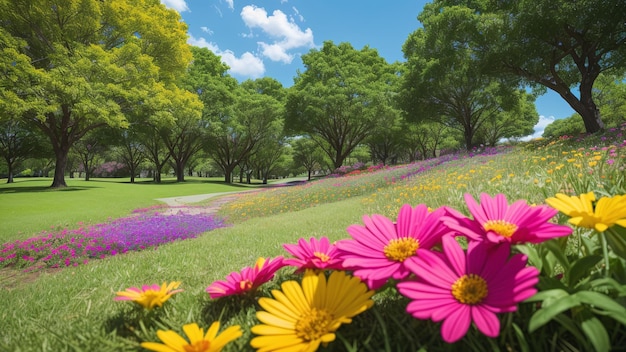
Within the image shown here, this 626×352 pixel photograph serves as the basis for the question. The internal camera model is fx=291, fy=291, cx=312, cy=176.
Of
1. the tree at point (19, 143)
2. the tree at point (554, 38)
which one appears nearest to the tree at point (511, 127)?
the tree at point (554, 38)

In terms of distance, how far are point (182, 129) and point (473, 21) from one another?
94.8 ft

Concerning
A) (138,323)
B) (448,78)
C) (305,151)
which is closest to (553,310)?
(138,323)

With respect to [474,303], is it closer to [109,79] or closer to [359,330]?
[359,330]

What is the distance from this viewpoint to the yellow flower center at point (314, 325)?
70 cm

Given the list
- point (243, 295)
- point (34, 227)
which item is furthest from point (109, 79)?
point (243, 295)

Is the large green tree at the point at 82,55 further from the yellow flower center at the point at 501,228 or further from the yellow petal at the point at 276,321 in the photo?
the yellow flower center at the point at 501,228

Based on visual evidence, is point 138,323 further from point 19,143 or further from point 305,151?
point 305,151

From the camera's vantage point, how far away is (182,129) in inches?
1280

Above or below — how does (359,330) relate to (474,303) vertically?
below

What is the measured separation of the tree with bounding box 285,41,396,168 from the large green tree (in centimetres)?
1211

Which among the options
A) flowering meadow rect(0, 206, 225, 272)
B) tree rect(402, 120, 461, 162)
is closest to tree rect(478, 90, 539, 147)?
tree rect(402, 120, 461, 162)

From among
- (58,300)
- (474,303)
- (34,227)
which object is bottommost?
(34,227)

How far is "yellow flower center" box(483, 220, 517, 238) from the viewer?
732mm

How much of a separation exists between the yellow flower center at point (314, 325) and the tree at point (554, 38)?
606 inches
